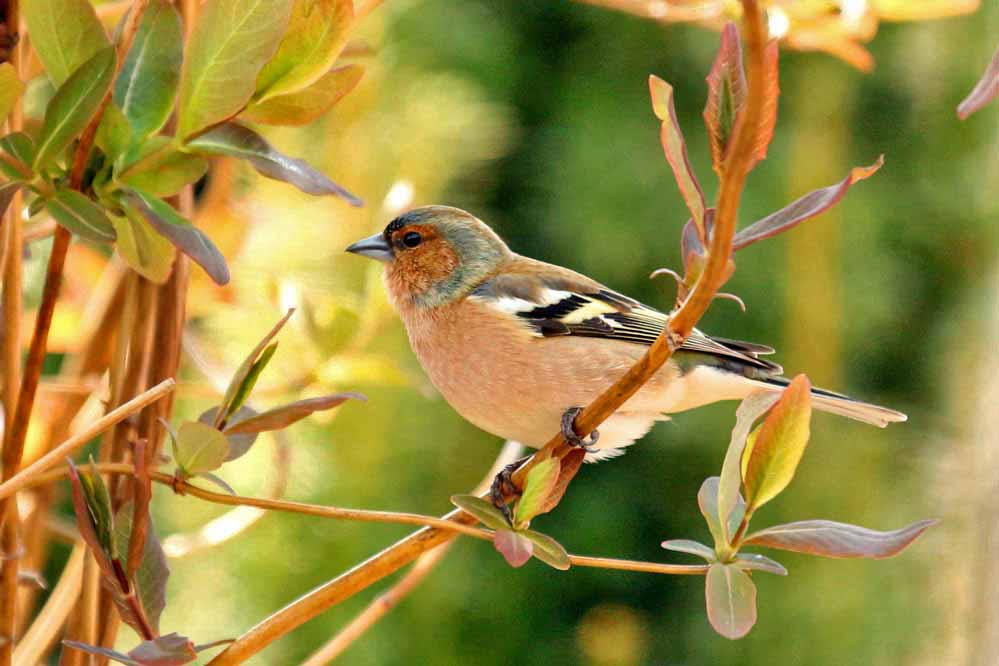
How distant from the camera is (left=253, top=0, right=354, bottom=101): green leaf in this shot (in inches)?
19.9

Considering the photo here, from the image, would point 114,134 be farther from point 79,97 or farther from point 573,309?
point 573,309

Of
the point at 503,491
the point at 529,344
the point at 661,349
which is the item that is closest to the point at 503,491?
the point at 503,491

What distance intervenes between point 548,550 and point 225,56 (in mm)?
247

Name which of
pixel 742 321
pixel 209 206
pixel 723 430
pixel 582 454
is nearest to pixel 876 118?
pixel 742 321

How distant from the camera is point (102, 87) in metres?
0.46

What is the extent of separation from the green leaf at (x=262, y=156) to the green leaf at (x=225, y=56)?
2 centimetres

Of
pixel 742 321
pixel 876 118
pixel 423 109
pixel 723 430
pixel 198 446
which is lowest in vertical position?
pixel 723 430

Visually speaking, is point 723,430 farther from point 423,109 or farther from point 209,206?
point 209,206

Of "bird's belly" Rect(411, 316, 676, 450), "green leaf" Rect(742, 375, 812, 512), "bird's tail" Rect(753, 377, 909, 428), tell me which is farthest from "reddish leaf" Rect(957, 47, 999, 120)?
"bird's belly" Rect(411, 316, 676, 450)

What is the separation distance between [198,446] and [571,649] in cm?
188

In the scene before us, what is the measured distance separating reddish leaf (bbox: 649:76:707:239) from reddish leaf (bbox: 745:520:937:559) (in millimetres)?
134

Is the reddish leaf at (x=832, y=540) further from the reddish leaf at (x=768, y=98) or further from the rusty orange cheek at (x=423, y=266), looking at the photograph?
the rusty orange cheek at (x=423, y=266)

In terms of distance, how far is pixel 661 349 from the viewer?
418mm

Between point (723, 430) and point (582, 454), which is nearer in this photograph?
point (582, 454)
